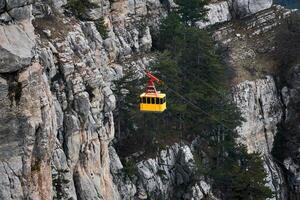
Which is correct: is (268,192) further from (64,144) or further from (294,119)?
(64,144)

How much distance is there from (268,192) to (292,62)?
20.8 metres

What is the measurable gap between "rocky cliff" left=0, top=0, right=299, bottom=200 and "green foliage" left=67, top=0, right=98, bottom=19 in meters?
0.47

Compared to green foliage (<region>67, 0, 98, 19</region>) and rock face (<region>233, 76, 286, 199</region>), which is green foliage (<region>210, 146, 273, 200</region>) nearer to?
rock face (<region>233, 76, 286, 199</region>)

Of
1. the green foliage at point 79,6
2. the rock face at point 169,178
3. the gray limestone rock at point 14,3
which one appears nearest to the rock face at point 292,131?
the rock face at point 169,178

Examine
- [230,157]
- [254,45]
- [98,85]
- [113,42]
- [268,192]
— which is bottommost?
[268,192]

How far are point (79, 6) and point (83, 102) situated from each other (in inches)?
453

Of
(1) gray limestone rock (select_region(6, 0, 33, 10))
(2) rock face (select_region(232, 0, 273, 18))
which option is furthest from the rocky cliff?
(2) rock face (select_region(232, 0, 273, 18))

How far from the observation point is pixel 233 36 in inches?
2552

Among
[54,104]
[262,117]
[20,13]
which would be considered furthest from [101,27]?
[262,117]

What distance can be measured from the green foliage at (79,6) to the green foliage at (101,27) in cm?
129

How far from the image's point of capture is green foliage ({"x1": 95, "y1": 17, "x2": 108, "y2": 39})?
4592cm

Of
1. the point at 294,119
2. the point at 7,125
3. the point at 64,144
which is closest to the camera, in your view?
the point at 7,125

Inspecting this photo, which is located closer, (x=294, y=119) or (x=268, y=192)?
(x=268, y=192)

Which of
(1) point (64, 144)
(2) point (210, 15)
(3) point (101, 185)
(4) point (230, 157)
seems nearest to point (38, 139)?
(1) point (64, 144)
